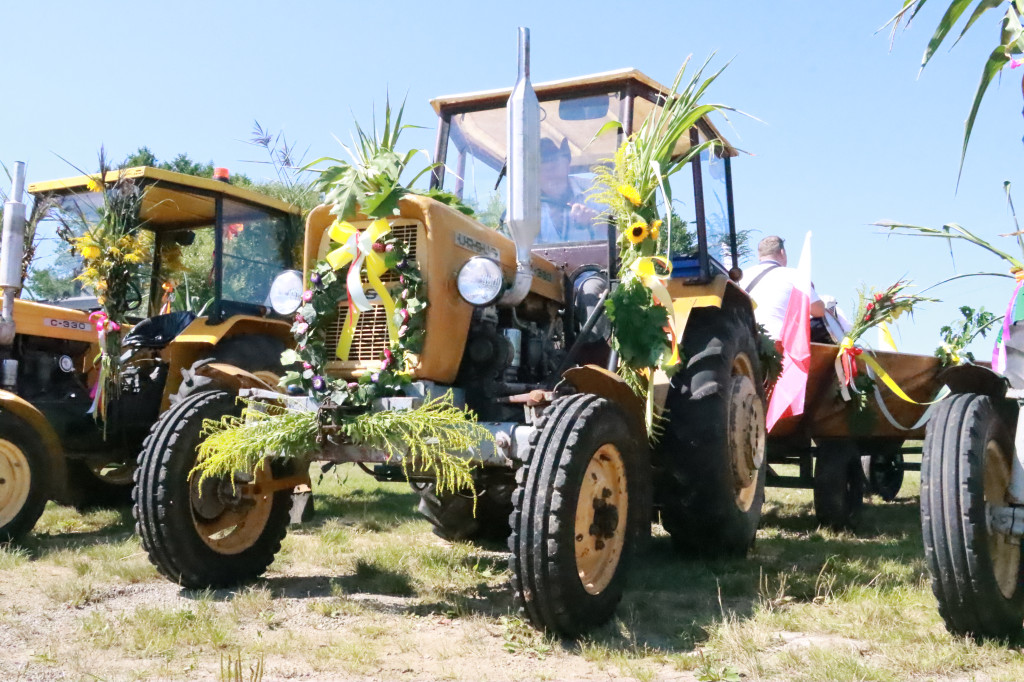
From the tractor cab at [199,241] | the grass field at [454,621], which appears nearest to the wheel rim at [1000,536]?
the grass field at [454,621]

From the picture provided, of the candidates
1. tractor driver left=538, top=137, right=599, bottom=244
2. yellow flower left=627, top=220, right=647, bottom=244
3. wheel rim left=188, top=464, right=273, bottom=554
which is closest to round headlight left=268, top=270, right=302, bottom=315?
wheel rim left=188, top=464, right=273, bottom=554

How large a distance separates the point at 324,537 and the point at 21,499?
71.5 inches

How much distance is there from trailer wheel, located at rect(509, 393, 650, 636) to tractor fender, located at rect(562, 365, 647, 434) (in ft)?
0.30

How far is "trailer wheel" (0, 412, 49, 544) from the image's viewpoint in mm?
5504

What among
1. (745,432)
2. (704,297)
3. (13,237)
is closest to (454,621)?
(745,432)

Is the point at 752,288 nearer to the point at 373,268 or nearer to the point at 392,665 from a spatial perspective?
the point at 373,268

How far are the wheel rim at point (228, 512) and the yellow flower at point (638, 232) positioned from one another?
184cm

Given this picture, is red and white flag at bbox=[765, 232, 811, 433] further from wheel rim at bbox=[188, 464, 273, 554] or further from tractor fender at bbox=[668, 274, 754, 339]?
wheel rim at bbox=[188, 464, 273, 554]

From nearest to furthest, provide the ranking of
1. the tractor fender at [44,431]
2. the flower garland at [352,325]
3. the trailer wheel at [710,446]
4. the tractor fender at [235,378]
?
the flower garland at [352,325], the tractor fender at [235,378], the trailer wheel at [710,446], the tractor fender at [44,431]

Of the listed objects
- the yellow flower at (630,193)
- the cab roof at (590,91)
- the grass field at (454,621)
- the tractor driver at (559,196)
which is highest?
the cab roof at (590,91)

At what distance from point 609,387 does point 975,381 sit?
137 cm

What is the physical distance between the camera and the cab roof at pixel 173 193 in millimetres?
6270

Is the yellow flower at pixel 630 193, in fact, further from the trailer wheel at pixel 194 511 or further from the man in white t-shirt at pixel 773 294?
the man in white t-shirt at pixel 773 294

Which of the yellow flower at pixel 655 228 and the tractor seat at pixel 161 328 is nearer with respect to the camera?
the yellow flower at pixel 655 228
